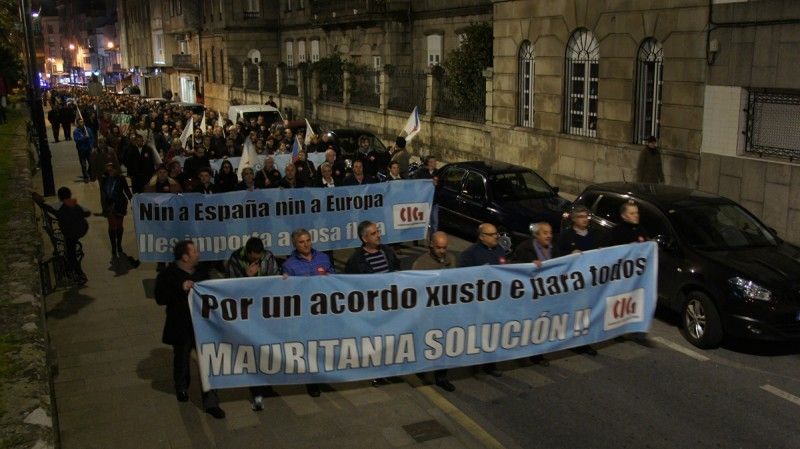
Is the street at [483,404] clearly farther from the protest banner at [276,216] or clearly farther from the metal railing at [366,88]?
the metal railing at [366,88]

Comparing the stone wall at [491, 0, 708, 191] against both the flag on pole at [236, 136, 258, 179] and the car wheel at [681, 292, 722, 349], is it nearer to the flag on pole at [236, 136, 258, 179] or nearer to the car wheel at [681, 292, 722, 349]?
the car wheel at [681, 292, 722, 349]

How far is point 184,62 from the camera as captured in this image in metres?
66.6

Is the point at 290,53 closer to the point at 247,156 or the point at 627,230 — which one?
the point at 247,156

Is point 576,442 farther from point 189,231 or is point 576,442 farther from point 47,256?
point 47,256

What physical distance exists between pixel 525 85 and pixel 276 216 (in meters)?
12.2

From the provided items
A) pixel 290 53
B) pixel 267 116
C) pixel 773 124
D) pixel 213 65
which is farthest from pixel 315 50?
pixel 773 124

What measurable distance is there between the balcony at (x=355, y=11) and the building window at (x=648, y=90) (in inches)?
697

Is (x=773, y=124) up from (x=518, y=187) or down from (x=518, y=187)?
up

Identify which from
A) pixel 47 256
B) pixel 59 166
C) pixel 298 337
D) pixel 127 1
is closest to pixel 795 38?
pixel 298 337

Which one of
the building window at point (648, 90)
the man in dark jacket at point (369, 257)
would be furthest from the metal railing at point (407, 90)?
the man in dark jacket at point (369, 257)

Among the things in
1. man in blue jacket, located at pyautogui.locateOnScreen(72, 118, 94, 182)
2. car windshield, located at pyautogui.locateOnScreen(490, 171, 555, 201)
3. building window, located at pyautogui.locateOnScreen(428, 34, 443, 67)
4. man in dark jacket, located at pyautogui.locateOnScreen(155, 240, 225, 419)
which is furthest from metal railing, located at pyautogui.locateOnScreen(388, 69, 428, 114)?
man in dark jacket, located at pyautogui.locateOnScreen(155, 240, 225, 419)

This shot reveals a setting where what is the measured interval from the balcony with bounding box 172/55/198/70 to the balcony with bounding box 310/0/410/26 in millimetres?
23507

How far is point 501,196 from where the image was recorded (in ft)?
46.4

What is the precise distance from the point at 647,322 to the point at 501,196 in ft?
18.7
